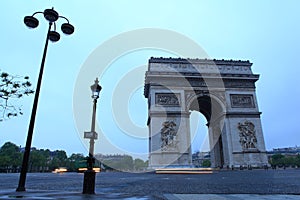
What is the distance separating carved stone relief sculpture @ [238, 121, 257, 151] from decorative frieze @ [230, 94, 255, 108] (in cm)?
234

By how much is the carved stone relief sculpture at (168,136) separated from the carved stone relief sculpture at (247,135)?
7642 mm

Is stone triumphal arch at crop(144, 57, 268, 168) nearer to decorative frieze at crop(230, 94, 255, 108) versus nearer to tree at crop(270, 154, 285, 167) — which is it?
decorative frieze at crop(230, 94, 255, 108)

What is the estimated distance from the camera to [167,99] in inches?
1114

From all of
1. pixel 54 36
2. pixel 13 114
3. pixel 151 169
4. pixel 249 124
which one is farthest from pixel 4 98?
pixel 249 124

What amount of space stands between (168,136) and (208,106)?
9.25 meters

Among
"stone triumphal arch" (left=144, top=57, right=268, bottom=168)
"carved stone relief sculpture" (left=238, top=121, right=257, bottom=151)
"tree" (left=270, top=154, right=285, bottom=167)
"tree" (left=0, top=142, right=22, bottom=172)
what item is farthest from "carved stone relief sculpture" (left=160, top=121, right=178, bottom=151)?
"tree" (left=270, top=154, right=285, bottom=167)

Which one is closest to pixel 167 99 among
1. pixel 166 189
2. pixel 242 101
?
pixel 242 101

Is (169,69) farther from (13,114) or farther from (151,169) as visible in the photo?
(13,114)

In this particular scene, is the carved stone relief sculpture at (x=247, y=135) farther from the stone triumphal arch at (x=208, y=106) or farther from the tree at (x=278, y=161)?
the tree at (x=278, y=161)

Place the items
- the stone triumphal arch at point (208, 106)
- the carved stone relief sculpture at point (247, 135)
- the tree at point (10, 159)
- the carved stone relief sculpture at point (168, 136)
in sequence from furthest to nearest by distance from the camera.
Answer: the tree at point (10, 159), the carved stone relief sculpture at point (247, 135), the stone triumphal arch at point (208, 106), the carved stone relief sculpture at point (168, 136)

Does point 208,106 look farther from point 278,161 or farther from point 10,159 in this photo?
point 278,161

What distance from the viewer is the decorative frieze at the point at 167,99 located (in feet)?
92.1

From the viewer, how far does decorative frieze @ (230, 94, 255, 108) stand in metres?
29.1

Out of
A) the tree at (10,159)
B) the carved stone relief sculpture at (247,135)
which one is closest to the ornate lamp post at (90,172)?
the carved stone relief sculpture at (247,135)
